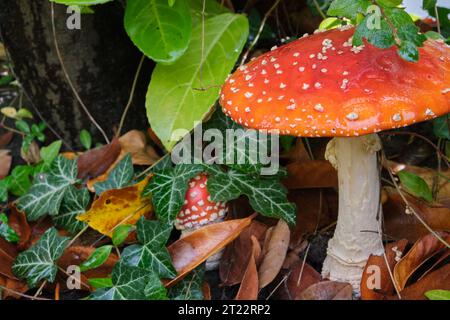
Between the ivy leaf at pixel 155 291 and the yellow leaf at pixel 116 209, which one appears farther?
the yellow leaf at pixel 116 209

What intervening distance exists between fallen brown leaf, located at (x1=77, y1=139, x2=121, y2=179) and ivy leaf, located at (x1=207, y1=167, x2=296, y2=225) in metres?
0.52

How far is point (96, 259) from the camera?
1.34m

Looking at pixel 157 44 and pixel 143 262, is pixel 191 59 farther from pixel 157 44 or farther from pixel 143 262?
pixel 143 262

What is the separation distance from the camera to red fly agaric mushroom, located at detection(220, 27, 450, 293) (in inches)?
39.3

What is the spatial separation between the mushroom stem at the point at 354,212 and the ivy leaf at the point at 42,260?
0.75 meters

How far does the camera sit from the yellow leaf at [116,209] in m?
1.47

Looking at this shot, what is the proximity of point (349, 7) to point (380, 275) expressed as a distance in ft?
2.24

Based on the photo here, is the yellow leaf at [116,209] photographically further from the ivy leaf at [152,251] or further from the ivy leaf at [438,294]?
the ivy leaf at [438,294]

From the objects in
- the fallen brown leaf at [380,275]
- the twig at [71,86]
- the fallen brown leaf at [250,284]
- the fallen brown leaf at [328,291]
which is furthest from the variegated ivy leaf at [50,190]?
the fallen brown leaf at [380,275]

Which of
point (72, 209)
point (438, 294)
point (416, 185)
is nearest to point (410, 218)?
point (416, 185)

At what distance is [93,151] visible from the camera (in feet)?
6.09
